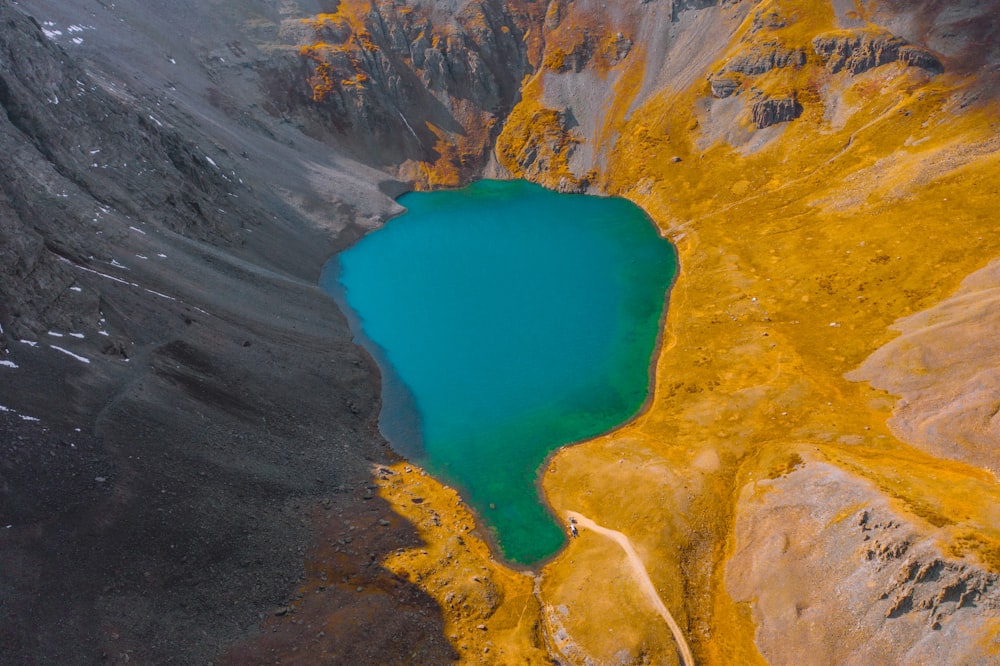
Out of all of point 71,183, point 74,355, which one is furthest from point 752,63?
point 74,355

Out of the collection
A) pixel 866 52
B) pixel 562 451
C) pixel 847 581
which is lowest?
pixel 562 451

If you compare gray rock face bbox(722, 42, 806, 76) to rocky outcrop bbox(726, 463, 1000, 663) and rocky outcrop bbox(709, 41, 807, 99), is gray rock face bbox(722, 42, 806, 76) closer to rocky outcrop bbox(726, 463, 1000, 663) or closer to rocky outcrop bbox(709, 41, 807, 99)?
rocky outcrop bbox(709, 41, 807, 99)

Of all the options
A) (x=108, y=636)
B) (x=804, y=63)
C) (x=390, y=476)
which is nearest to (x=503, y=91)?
(x=804, y=63)

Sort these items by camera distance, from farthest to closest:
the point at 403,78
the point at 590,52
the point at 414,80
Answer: the point at 414,80 → the point at 403,78 → the point at 590,52

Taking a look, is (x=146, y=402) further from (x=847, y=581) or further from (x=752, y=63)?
(x=752, y=63)

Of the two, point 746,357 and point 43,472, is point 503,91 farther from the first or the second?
point 43,472

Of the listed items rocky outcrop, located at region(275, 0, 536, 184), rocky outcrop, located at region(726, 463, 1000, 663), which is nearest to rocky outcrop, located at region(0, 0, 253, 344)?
rocky outcrop, located at region(275, 0, 536, 184)
